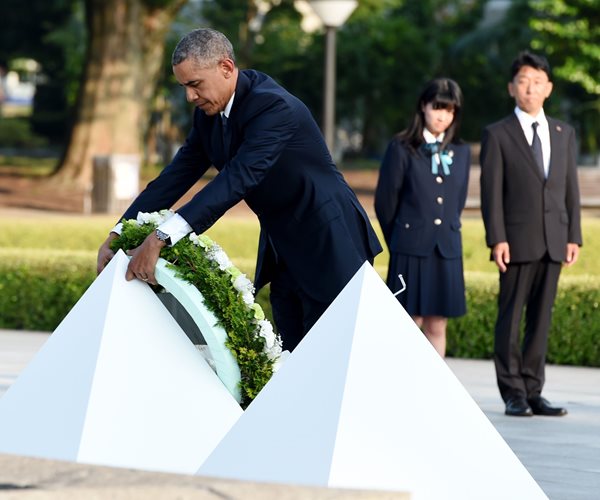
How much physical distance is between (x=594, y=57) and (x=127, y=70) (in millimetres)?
Answer: 7910

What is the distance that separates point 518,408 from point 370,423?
3.29 m

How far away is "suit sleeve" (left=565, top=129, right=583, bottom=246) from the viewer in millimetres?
7781

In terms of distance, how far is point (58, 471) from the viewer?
5.04 metres

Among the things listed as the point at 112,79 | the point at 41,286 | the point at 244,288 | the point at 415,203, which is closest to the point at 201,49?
the point at 244,288

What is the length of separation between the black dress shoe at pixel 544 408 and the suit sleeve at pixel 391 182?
4.27 ft

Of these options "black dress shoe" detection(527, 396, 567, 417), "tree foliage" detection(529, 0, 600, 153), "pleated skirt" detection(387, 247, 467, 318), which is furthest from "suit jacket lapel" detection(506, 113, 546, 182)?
"tree foliage" detection(529, 0, 600, 153)

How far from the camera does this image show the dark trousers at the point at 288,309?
19.3 ft

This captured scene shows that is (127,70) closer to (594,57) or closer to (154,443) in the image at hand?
(594,57)

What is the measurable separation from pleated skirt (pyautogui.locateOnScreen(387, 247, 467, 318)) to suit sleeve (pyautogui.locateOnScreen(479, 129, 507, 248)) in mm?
496

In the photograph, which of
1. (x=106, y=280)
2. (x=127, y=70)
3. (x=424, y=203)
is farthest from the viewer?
(x=127, y=70)

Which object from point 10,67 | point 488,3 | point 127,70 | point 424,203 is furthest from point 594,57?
point 10,67

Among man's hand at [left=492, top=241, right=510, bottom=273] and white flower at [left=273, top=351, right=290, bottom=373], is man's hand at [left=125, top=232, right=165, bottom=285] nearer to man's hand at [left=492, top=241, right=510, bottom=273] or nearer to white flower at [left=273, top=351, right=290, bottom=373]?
white flower at [left=273, top=351, right=290, bottom=373]

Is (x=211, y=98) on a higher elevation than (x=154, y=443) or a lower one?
higher

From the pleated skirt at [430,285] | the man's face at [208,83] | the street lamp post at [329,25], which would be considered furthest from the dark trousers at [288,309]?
the street lamp post at [329,25]
